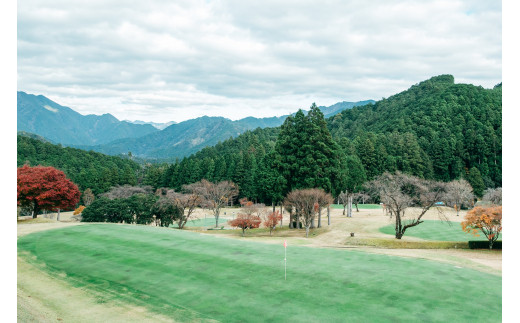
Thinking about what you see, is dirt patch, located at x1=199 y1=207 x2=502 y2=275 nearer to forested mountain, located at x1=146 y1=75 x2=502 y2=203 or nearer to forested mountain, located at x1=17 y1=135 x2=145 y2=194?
forested mountain, located at x1=146 y1=75 x2=502 y2=203

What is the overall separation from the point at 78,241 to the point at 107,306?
13.3 m

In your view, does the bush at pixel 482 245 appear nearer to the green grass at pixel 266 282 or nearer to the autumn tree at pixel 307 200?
the green grass at pixel 266 282

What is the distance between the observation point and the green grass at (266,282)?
13.9m

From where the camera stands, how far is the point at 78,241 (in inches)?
1033

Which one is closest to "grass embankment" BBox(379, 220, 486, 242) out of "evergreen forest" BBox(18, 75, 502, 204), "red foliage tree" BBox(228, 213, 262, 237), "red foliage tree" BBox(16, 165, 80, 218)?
"evergreen forest" BBox(18, 75, 502, 204)

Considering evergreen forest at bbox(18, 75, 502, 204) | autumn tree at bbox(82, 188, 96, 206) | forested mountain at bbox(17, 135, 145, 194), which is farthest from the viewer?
forested mountain at bbox(17, 135, 145, 194)

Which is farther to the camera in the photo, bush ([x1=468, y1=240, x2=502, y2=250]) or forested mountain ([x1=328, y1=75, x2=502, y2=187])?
forested mountain ([x1=328, y1=75, x2=502, y2=187])

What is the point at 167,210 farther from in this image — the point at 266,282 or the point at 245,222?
the point at 266,282

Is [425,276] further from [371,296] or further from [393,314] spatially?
[393,314]

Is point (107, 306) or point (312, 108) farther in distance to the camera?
point (312, 108)

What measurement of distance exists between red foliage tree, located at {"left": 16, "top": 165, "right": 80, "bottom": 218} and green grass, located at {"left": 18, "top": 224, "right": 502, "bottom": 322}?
46.0 feet

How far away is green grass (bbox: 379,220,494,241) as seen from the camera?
3696cm

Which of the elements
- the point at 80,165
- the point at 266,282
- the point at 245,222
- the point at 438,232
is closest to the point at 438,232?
the point at 438,232

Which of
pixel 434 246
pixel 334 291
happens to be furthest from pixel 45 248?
pixel 434 246
